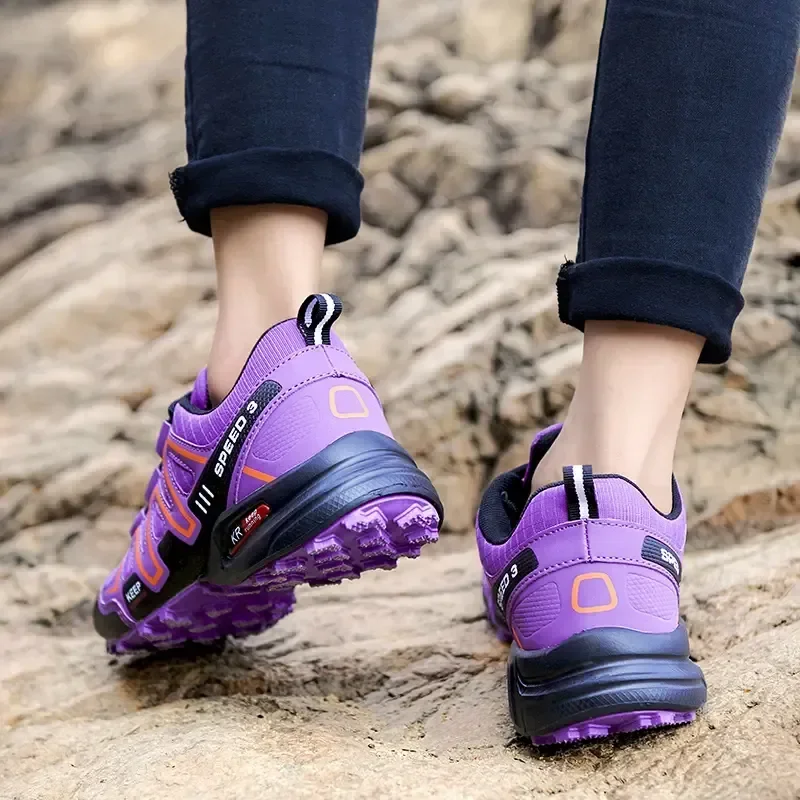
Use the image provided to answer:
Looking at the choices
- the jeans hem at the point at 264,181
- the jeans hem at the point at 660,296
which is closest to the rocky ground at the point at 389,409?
the jeans hem at the point at 660,296

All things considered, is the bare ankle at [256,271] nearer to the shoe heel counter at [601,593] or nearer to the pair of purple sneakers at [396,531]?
→ the pair of purple sneakers at [396,531]

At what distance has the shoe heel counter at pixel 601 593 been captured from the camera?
697mm

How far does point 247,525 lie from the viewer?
77 centimetres

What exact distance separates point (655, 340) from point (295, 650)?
64cm

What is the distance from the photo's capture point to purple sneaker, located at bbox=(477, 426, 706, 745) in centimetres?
66

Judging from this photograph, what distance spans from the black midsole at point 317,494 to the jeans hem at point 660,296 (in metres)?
0.21

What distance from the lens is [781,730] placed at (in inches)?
26.1

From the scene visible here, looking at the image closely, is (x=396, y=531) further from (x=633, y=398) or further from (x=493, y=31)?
(x=493, y=31)

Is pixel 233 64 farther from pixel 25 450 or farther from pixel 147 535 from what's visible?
pixel 25 450

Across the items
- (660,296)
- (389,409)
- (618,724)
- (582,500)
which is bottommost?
(389,409)

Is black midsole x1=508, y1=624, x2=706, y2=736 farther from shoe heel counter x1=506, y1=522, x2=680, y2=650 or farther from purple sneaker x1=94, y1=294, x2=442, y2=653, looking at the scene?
purple sneaker x1=94, y1=294, x2=442, y2=653

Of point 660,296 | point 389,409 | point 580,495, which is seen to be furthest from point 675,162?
point 389,409

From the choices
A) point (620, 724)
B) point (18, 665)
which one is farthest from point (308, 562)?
point (18, 665)

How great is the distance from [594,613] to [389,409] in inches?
42.2
